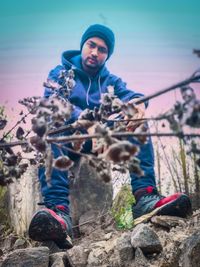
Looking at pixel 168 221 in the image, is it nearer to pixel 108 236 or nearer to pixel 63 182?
pixel 108 236

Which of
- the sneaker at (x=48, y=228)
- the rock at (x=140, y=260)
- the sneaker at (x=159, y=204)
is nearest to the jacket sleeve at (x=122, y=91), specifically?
the sneaker at (x=159, y=204)

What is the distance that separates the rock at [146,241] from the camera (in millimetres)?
1673

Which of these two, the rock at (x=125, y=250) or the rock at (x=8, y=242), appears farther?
the rock at (x=8, y=242)

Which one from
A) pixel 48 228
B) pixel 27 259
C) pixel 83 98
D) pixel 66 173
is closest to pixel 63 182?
pixel 66 173

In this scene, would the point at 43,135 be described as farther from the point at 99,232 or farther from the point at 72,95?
the point at 72,95

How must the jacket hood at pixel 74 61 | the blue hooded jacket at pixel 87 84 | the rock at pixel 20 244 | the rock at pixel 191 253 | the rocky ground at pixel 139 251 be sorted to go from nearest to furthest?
the rock at pixel 191 253 < the rocky ground at pixel 139 251 < the rock at pixel 20 244 < the blue hooded jacket at pixel 87 84 < the jacket hood at pixel 74 61

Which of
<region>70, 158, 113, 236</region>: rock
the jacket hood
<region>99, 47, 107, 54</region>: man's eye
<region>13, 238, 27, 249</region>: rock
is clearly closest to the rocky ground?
<region>70, 158, 113, 236</region>: rock

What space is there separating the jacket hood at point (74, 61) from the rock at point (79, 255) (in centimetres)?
136

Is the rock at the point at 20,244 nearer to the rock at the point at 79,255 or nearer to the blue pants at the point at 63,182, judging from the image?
the blue pants at the point at 63,182

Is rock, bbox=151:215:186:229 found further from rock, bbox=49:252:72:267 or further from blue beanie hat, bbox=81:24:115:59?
blue beanie hat, bbox=81:24:115:59

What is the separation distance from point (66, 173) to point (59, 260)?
2.10 feet

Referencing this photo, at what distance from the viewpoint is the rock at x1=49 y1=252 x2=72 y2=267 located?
68.4 inches

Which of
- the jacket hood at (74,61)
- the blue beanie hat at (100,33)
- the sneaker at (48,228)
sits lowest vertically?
the sneaker at (48,228)

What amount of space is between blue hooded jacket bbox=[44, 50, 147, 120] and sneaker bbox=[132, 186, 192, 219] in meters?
0.69
